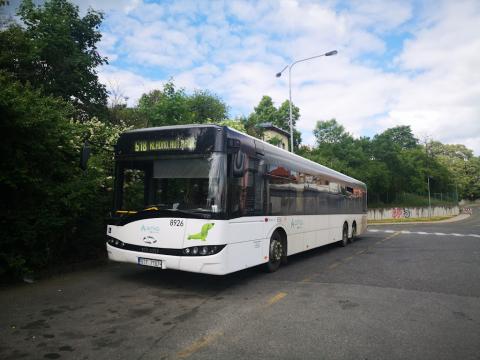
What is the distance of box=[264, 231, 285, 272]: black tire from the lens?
8.35m

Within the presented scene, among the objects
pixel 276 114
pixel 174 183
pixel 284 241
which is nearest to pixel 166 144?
pixel 174 183

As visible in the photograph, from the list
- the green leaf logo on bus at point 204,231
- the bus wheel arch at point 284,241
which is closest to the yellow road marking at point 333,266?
the bus wheel arch at point 284,241

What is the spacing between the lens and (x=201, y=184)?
21.4 ft

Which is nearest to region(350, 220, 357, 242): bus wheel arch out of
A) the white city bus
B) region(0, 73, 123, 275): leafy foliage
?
the white city bus

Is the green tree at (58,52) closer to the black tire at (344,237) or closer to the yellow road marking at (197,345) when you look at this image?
the black tire at (344,237)

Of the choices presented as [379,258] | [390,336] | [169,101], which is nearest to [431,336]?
[390,336]

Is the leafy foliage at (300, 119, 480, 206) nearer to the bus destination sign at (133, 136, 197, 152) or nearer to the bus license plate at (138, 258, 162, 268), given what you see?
the bus destination sign at (133, 136, 197, 152)

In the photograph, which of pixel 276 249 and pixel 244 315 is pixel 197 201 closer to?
pixel 244 315

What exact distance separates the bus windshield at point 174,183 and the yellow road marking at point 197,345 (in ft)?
7.74

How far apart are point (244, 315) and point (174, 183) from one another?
280 centimetres

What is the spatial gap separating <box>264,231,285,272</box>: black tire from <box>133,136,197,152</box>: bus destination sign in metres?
3.08

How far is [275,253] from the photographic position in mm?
8523

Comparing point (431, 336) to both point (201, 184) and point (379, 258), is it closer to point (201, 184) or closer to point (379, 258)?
point (201, 184)

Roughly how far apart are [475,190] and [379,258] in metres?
120
